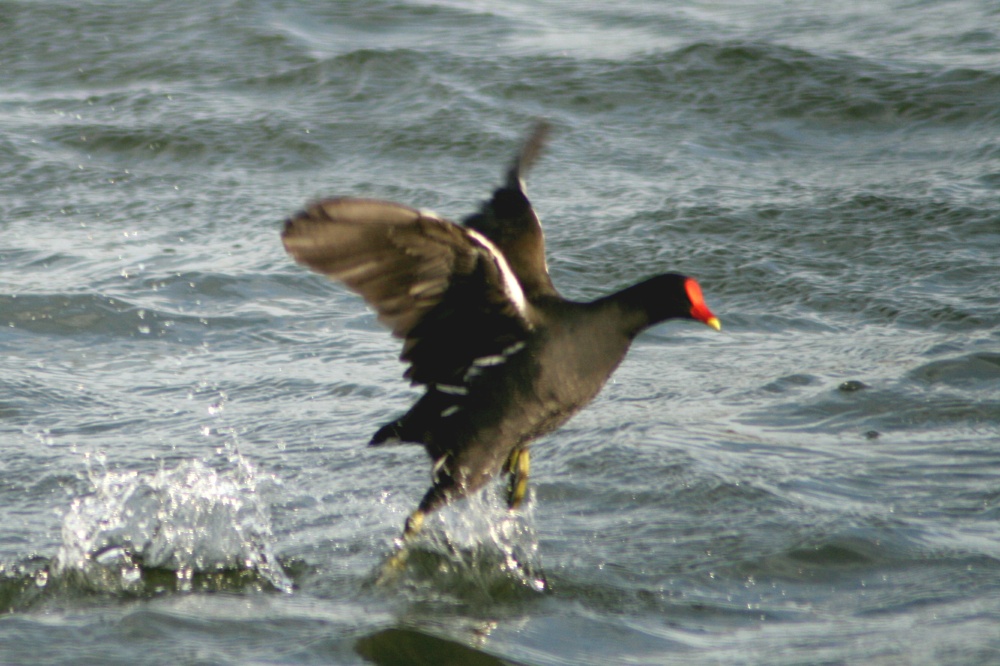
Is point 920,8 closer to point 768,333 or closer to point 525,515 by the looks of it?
point 768,333

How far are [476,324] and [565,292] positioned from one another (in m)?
2.16

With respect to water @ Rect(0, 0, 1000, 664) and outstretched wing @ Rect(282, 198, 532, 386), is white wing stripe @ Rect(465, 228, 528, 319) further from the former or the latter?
water @ Rect(0, 0, 1000, 664)

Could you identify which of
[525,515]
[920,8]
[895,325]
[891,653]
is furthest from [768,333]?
[920,8]

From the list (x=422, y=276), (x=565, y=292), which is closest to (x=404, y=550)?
(x=422, y=276)

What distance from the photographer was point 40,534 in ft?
11.0

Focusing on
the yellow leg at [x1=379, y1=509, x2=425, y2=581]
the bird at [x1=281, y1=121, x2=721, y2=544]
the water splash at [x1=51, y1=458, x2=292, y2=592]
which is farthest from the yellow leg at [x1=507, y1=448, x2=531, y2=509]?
the water splash at [x1=51, y1=458, x2=292, y2=592]

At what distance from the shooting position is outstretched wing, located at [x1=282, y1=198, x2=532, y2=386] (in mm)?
2754

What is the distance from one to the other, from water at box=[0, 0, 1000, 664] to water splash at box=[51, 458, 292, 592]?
0.01 m

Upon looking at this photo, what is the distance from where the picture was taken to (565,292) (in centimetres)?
527

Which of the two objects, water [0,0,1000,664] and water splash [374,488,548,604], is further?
water splash [374,488,548,604]

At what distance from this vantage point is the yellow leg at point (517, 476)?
354 centimetres

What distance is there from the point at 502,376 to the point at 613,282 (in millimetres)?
2220

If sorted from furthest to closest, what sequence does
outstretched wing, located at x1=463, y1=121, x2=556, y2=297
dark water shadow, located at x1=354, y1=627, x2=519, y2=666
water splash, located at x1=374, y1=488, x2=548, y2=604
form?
outstretched wing, located at x1=463, y1=121, x2=556, y2=297, water splash, located at x1=374, y1=488, x2=548, y2=604, dark water shadow, located at x1=354, y1=627, x2=519, y2=666

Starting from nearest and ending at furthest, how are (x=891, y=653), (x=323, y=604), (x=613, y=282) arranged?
(x=891, y=653) → (x=323, y=604) → (x=613, y=282)
